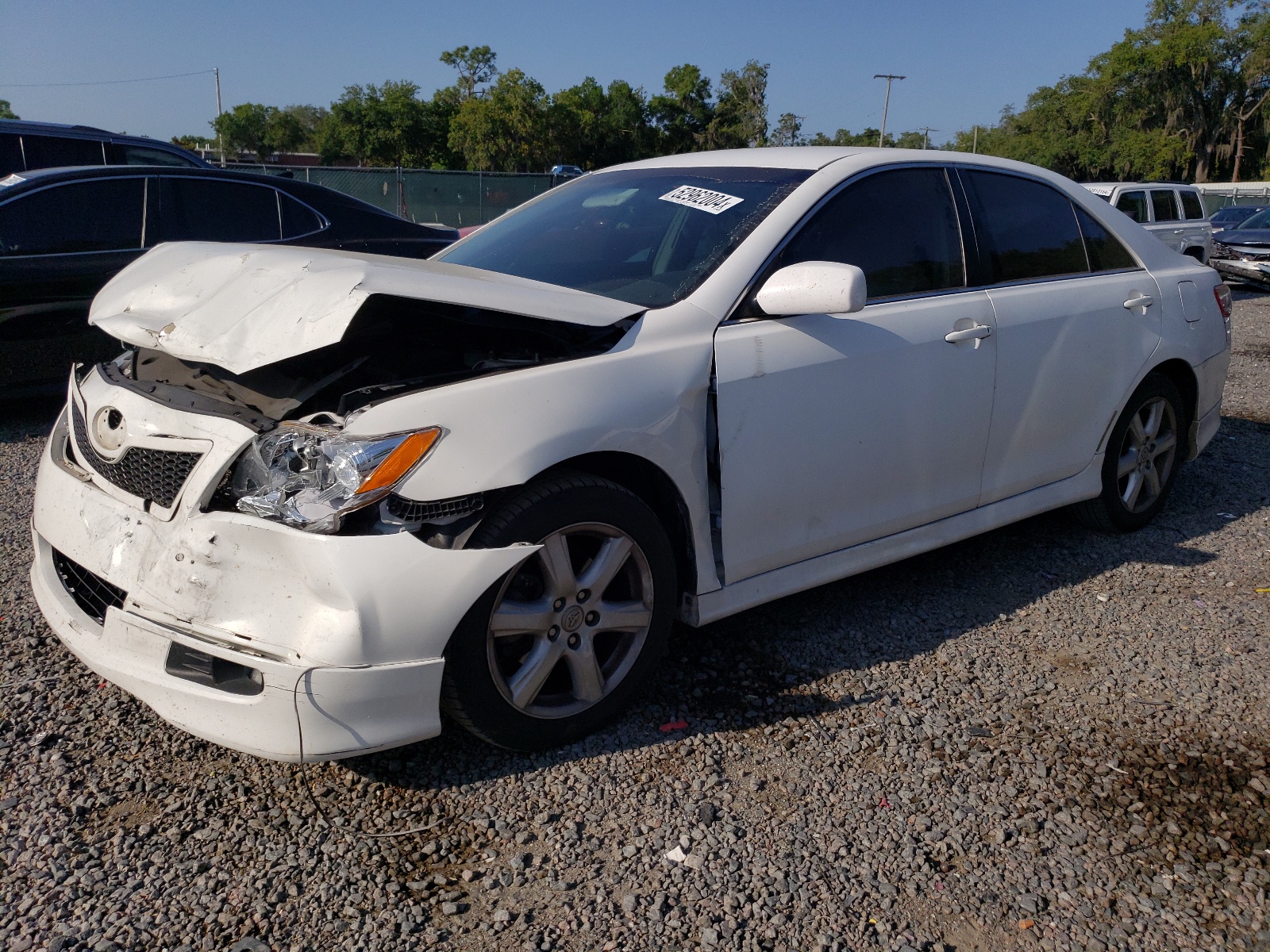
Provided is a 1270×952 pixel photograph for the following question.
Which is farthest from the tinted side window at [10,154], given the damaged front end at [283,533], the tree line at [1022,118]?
the tree line at [1022,118]

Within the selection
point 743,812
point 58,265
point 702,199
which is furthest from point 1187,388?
point 58,265

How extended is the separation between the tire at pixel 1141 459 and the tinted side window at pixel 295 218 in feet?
17.7

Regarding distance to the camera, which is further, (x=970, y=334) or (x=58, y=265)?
(x=58, y=265)

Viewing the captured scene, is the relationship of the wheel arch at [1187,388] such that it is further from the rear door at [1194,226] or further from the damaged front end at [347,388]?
the rear door at [1194,226]

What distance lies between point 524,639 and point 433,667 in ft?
1.19

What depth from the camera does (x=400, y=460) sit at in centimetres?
231

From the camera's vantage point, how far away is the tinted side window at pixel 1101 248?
13.9ft

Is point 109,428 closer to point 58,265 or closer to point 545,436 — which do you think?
point 545,436

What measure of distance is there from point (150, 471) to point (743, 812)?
1.77 metres

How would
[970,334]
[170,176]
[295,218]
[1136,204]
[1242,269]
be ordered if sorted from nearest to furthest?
[970,334] → [170,176] → [295,218] → [1136,204] → [1242,269]

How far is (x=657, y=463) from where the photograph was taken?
109 inches

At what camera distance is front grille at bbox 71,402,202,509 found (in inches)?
96.3

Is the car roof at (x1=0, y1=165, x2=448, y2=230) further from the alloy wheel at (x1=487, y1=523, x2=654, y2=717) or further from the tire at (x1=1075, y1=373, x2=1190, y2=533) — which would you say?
the tire at (x1=1075, y1=373, x2=1190, y2=533)

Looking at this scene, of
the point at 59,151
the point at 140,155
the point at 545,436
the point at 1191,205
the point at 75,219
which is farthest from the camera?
the point at 1191,205
